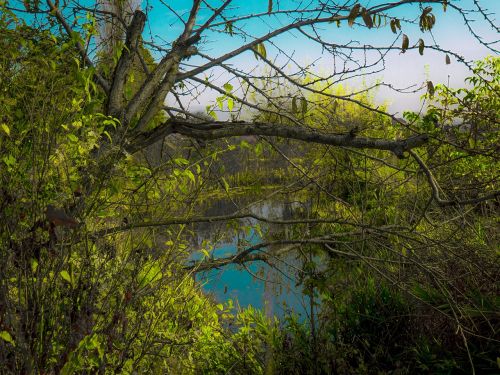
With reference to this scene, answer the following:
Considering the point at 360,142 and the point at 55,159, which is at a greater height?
the point at 360,142

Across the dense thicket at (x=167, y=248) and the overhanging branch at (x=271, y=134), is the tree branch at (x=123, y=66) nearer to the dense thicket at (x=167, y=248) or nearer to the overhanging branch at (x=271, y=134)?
the dense thicket at (x=167, y=248)

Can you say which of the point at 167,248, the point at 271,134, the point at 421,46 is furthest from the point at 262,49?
the point at 167,248

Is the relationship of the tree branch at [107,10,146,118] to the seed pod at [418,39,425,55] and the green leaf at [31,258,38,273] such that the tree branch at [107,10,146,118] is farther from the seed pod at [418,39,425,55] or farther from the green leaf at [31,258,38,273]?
the seed pod at [418,39,425,55]

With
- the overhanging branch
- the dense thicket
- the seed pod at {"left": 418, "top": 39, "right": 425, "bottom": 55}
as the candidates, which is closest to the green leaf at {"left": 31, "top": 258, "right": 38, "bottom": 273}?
the dense thicket

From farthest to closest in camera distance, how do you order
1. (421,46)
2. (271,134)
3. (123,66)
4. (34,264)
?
(123,66), (271,134), (421,46), (34,264)

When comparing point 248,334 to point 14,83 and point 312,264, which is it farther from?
point 14,83

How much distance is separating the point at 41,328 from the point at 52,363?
0.36m

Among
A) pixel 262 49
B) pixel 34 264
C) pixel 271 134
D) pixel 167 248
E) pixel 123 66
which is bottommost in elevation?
pixel 34 264

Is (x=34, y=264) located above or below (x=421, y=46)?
below

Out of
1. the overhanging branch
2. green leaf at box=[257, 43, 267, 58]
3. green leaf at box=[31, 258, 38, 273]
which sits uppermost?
green leaf at box=[257, 43, 267, 58]

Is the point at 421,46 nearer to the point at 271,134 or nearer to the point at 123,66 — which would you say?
the point at 271,134

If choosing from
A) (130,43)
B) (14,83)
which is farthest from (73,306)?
(130,43)

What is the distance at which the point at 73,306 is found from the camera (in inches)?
98.7

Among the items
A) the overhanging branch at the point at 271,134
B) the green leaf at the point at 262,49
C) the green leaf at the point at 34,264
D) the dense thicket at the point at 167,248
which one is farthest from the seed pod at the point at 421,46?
the green leaf at the point at 34,264
